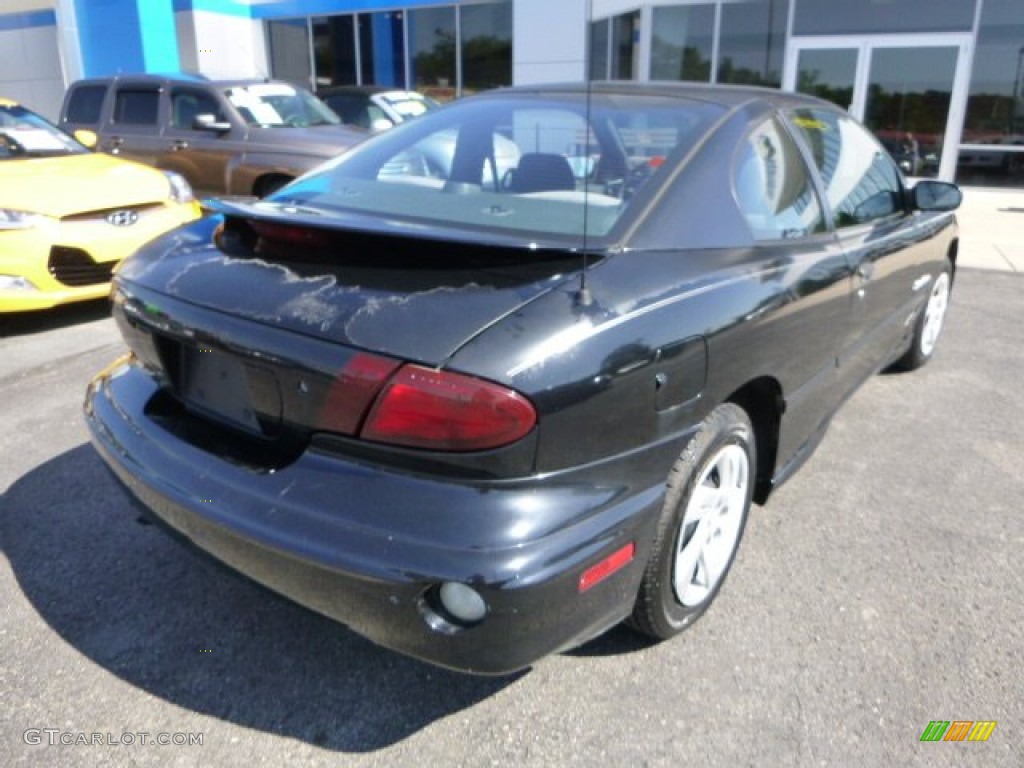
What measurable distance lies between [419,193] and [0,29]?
23179 millimetres

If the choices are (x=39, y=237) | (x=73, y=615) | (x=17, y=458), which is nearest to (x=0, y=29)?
(x=39, y=237)

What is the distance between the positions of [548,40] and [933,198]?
42.2 ft

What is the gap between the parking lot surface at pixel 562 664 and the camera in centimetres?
202

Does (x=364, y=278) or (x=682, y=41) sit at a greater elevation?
(x=682, y=41)

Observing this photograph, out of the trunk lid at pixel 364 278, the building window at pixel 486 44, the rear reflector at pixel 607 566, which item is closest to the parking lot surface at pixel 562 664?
the rear reflector at pixel 607 566

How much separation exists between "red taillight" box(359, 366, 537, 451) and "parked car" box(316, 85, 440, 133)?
30.8 ft

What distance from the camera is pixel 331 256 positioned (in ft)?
6.91

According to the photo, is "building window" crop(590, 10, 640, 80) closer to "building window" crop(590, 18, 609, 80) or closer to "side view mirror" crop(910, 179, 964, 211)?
"building window" crop(590, 18, 609, 80)

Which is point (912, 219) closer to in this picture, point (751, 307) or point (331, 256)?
point (751, 307)

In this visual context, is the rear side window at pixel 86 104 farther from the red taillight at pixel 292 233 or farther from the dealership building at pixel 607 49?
the red taillight at pixel 292 233

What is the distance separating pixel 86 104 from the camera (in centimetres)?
931

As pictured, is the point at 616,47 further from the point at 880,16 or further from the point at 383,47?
the point at 383,47

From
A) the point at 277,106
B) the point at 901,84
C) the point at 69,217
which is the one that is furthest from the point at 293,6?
the point at 69,217

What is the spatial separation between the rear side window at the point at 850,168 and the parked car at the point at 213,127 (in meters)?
5.14
